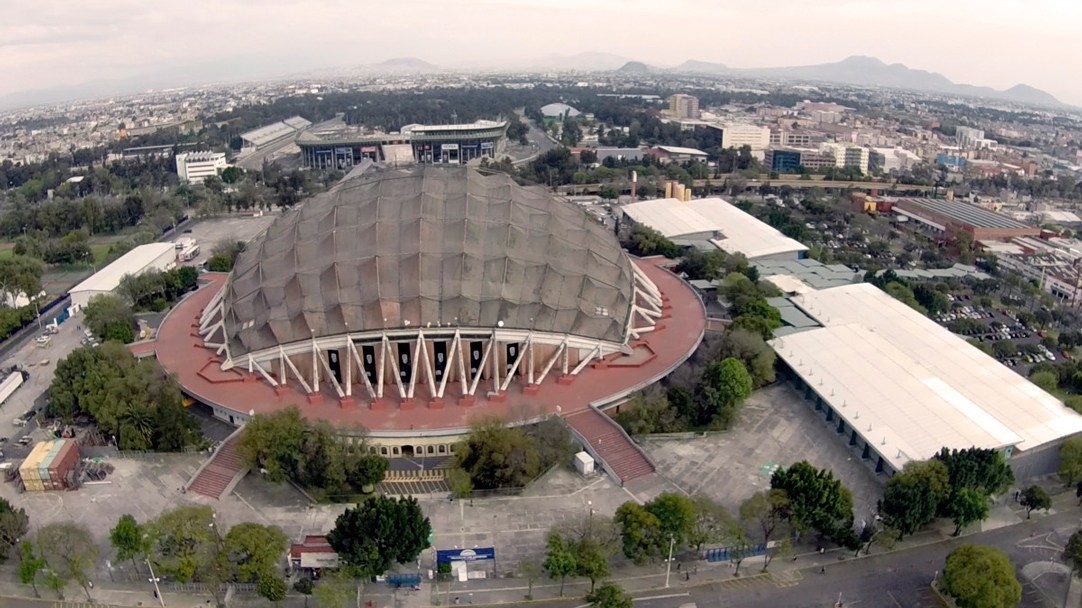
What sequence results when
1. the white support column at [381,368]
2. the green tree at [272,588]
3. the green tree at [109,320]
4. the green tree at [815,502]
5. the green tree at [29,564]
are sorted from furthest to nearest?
the green tree at [109,320] → the white support column at [381,368] → the green tree at [815,502] → the green tree at [29,564] → the green tree at [272,588]

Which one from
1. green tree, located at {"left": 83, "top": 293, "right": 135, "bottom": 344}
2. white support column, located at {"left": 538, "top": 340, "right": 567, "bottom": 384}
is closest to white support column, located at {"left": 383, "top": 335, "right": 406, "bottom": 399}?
white support column, located at {"left": 538, "top": 340, "right": 567, "bottom": 384}

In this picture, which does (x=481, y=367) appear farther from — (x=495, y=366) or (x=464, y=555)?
(x=464, y=555)

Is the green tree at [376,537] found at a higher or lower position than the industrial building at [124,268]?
lower

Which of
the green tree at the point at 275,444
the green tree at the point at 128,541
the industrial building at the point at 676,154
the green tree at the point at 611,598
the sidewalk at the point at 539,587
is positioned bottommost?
the sidewalk at the point at 539,587

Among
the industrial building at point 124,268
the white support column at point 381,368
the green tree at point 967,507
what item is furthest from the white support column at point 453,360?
the industrial building at point 124,268

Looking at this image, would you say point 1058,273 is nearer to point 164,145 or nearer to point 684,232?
point 684,232

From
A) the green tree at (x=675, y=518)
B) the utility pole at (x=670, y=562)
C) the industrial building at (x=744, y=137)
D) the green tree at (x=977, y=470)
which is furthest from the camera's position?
the industrial building at (x=744, y=137)

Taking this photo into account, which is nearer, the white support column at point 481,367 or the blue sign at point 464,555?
the blue sign at point 464,555

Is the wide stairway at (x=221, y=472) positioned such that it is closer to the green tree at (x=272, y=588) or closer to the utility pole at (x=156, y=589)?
the utility pole at (x=156, y=589)
